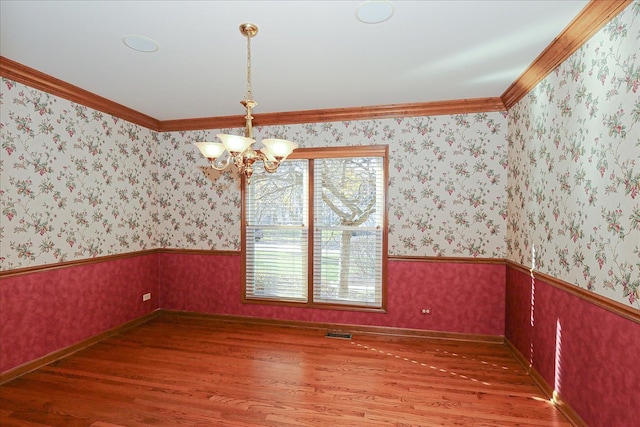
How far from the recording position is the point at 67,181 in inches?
128

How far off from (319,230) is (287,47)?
7.21 ft

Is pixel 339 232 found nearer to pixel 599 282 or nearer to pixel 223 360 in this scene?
pixel 223 360

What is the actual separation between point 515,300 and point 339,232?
199 cm

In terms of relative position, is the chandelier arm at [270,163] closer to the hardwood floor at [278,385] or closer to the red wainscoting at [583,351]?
the hardwood floor at [278,385]

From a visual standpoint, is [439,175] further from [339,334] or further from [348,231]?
[339,334]

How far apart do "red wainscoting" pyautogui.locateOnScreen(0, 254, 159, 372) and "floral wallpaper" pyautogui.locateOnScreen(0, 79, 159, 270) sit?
0.59 feet

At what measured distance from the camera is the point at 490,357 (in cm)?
324

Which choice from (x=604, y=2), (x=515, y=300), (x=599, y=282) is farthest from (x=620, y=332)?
(x=604, y=2)

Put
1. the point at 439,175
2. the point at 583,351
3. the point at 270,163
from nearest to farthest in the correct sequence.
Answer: the point at 583,351 → the point at 270,163 → the point at 439,175

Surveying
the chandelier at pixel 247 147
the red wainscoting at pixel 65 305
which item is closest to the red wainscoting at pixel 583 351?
the chandelier at pixel 247 147

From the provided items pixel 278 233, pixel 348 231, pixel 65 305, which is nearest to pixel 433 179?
pixel 348 231

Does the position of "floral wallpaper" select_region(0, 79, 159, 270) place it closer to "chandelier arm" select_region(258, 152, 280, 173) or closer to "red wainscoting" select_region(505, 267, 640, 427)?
"chandelier arm" select_region(258, 152, 280, 173)

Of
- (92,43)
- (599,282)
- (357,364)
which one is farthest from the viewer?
(357,364)

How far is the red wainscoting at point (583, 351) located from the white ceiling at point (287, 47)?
188cm
